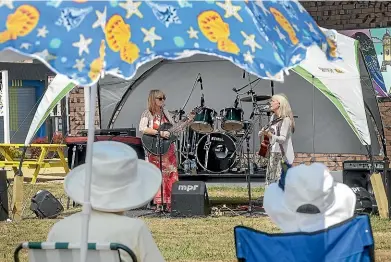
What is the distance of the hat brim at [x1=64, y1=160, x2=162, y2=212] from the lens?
3.98 m

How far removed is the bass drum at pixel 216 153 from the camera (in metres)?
14.7

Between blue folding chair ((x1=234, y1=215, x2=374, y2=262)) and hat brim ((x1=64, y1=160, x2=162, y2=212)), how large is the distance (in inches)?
22.8

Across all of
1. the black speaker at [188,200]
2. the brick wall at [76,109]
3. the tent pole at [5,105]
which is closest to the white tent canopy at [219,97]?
the brick wall at [76,109]

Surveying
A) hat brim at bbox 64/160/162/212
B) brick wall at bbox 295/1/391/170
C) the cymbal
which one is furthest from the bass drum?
hat brim at bbox 64/160/162/212

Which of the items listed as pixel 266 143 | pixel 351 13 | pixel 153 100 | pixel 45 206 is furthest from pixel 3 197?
pixel 351 13

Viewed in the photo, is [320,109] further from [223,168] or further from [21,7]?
[21,7]

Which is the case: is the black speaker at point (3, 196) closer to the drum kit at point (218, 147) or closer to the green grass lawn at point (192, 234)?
the green grass lawn at point (192, 234)

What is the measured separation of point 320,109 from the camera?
14.6m

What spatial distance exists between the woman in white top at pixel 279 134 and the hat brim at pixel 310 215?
6.86 m

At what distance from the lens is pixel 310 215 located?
12.6 ft

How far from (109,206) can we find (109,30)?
82 cm

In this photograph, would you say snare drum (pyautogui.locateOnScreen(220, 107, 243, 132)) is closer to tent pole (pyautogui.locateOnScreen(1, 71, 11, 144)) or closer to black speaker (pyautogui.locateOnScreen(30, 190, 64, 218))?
black speaker (pyautogui.locateOnScreen(30, 190, 64, 218))

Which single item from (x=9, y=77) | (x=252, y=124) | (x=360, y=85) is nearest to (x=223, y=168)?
(x=252, y=124)

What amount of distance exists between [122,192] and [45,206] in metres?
7.37
